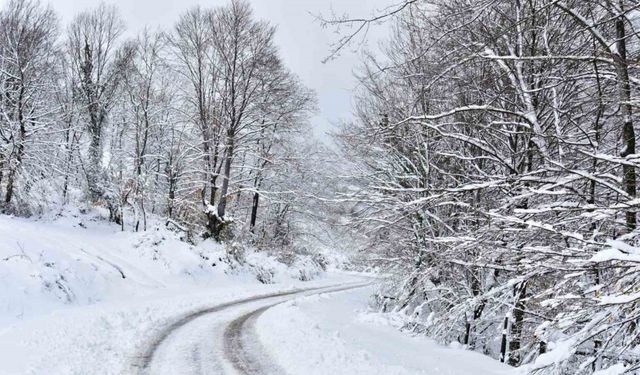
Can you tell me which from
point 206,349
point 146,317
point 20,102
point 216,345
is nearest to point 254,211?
point 20,102

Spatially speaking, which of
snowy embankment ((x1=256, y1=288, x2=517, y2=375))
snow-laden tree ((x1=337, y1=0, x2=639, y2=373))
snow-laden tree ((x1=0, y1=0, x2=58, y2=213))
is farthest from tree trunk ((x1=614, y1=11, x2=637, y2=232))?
snow-laden tree ((x1=0, y1=0, x2=58, y2=213))

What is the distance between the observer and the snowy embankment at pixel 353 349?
8.49 m

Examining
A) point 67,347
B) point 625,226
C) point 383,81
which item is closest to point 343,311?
point 383,81

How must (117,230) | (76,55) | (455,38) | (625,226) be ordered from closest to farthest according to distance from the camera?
(625,226) < (455,38) < (117,230) < (76,55)

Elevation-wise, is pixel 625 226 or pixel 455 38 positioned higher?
pixel 455 38

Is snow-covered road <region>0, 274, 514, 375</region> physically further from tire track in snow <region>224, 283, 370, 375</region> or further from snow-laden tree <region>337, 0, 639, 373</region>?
snow-laden tree <region>337, 0, 639, 373</region>

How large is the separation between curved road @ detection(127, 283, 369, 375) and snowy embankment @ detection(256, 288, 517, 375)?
0.39m

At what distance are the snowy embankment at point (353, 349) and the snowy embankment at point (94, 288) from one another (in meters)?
2.83

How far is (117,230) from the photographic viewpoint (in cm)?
2458

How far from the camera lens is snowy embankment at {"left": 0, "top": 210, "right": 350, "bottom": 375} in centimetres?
879

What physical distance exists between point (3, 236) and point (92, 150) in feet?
34.2

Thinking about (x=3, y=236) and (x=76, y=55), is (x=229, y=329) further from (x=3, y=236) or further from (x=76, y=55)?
(x=76, y=55)

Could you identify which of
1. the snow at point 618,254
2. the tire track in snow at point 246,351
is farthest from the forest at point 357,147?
the tire track in snow at point 246,351

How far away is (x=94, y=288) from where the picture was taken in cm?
1580
